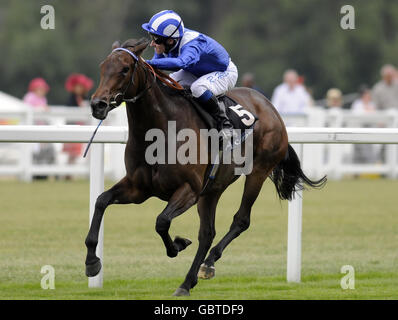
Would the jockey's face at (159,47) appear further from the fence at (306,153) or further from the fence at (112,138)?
the fence at (306,153)

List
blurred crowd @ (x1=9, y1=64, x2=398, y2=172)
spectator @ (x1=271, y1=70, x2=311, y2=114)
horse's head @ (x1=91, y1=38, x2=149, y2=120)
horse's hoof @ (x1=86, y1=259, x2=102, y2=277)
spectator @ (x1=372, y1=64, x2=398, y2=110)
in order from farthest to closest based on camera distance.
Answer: spectator @ (x1=372, y1=64, x2=398, y2=110) → spectator @ (x1=271, y1=70, x2=311, y2=114) → blurred crowd @ (x1=9, y1=64, x2=398, y2=172) → horse's hoof @ (x1=86, y1=259, x2=102, y2=277) → horse's head @ (x1=91, y1=38, x2=149, y2=120)

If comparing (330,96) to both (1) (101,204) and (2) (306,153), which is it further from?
(1) (101,204)

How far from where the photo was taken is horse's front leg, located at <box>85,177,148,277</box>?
6.00 m

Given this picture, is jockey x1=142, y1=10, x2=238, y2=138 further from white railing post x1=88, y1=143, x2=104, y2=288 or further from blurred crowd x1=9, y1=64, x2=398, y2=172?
blurred crowd x1=9, y1=64, x2=398, y2=172

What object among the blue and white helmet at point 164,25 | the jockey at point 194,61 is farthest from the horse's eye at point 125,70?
the blue and white helmet at point 164,25

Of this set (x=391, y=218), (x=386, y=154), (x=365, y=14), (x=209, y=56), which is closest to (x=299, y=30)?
(x=365, y=14)

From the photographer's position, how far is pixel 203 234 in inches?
267

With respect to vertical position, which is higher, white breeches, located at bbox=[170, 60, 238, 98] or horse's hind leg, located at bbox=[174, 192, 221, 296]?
white breeches, located at bbox=[170, 60, 238, 98]

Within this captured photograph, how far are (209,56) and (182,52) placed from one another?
1.79ft

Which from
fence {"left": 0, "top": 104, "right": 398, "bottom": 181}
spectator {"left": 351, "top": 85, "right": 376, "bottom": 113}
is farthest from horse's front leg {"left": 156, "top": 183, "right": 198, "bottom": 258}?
spectator {"left": 351, "top": 85, "right": 376, "bottom": 113}

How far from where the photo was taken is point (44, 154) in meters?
15.2

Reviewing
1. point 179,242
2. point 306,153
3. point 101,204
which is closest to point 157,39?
point 101,204

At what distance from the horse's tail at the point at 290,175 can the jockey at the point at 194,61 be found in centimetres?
84

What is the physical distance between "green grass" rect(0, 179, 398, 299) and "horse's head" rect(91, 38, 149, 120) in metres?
1.26
